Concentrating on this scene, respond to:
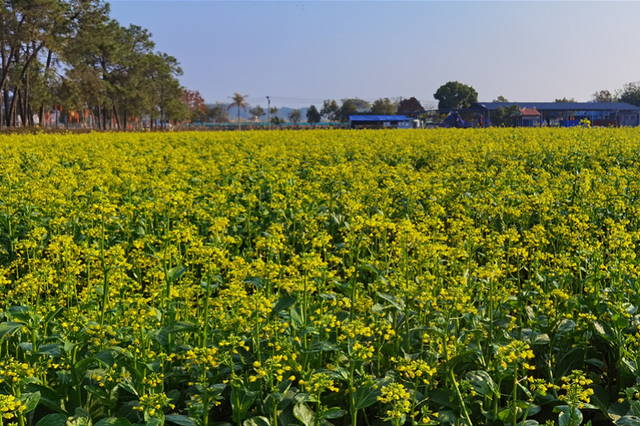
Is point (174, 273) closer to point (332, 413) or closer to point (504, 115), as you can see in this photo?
point (332, 413)

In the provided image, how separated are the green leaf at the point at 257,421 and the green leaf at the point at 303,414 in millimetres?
158

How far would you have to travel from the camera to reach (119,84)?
67.2m

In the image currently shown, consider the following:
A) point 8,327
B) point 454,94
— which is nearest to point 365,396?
point 8,327

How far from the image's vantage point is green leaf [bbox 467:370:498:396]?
2.80m

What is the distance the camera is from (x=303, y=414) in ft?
8.85

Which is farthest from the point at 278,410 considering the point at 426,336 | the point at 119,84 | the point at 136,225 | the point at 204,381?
the point at 119,84

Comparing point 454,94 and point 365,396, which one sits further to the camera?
point 454,94

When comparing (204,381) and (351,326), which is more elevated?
(351,326)

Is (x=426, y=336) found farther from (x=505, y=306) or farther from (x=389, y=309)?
(x=505, y=306)

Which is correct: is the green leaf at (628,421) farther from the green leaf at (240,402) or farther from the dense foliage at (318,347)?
the green leaf at (240,402)

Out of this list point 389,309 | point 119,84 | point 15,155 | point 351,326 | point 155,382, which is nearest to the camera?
point 155,382

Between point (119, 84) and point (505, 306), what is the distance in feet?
234

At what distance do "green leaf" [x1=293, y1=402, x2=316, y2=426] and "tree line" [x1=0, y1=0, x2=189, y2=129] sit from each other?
155ft

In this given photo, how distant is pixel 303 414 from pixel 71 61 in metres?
56.4
